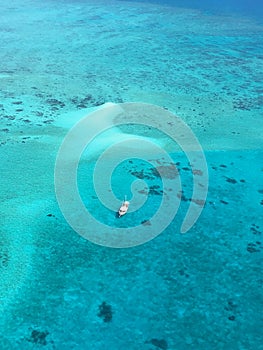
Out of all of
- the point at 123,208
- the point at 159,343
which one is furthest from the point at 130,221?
the point at 159,343

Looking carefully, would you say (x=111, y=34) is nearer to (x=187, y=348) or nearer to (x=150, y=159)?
(x=150, y=159)

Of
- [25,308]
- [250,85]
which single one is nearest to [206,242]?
[25,308]

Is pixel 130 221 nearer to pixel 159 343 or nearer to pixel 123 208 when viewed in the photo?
pixel 123 208

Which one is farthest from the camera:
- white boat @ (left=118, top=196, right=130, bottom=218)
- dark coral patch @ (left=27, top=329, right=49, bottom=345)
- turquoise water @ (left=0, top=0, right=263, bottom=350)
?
white boat @ (left=118, top=196, right=130, bottom=218)

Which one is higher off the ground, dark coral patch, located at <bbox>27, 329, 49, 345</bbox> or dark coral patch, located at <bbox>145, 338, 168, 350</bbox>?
dark coral patch, located at <bbox>27, 329, 49, 345</bbox>

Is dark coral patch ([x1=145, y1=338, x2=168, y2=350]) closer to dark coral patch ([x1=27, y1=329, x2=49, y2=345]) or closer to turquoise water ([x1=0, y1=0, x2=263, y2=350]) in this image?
turquoise water ([x1=0, y1=0, x2=263, y2=350])

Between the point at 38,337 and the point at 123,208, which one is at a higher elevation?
the point at 123,208

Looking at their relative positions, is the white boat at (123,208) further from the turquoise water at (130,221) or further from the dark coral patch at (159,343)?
the dark coral patch at (159,343)

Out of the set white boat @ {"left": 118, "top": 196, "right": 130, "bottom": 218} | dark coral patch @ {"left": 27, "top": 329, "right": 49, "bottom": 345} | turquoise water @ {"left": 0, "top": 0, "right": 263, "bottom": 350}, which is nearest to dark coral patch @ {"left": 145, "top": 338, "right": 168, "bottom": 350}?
turquoise water @ {"left": 0, "top": 0, "right": 263, "bottom": 350}
